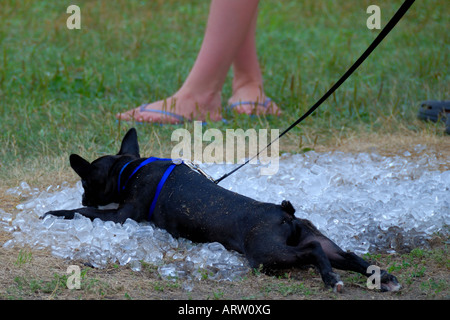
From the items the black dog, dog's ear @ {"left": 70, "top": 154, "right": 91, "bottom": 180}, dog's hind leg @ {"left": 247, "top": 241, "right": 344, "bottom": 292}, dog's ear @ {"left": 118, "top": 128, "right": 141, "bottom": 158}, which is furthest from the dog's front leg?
dog's hind leg @ {"left": 247, "top": 241, "right": 344, "bottom": 292}

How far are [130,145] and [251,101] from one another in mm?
1958

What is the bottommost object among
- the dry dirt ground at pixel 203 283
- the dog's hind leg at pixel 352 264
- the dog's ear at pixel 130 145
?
the dry dirt ground at pixel 203 283

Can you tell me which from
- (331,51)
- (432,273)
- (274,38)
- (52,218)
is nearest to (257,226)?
(432,273)

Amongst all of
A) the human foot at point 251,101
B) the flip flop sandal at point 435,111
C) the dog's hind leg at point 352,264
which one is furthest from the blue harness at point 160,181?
the flip flop sandal at point 435,111

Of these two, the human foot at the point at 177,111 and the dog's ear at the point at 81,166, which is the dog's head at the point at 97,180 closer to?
the dog's ear at the point at 81,166

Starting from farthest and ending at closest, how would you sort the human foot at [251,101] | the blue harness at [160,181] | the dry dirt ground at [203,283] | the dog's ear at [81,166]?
the human foot at [251,101]
the dog's ear at [81,166]
the blue harness at [160,181]
the dry dirt ground at [203,283]

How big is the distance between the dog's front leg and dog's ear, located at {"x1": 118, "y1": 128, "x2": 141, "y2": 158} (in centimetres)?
54

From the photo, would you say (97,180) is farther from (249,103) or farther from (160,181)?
(249,103)

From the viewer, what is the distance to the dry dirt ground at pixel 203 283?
2672 millimetres

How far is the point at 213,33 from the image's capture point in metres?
5.26

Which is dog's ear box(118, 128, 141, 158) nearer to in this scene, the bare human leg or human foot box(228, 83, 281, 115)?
the bare human leg

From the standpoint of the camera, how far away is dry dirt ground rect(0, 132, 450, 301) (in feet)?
8.77

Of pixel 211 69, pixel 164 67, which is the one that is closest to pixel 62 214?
pixel 211 69

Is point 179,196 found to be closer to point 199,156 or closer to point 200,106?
point 199,156
